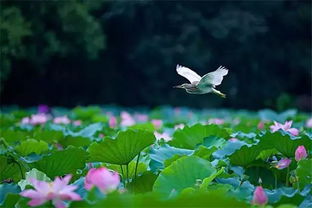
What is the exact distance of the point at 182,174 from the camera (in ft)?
4.64

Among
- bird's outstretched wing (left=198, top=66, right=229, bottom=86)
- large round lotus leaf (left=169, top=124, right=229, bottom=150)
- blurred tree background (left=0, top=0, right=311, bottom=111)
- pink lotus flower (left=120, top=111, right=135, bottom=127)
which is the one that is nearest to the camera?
bird's outstretched wing (left=198, top=66, right=229, bottom=86)

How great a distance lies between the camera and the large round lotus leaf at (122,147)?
62.6 inches

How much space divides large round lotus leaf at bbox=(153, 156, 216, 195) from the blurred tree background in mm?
9965

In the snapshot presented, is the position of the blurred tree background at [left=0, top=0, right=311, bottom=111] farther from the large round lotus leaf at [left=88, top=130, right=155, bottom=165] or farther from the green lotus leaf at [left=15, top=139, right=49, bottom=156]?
the large round lotus leaf at [left=88, top=130, right=155, bottom=165]

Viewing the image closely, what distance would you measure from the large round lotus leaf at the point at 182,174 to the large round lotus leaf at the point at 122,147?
0.69 feet

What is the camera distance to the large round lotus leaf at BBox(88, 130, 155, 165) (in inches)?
62.6

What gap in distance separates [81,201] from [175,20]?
1227 cm

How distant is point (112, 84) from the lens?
13477mm

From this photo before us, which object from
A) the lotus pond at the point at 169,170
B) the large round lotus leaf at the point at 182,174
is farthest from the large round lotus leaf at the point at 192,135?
the large round lotus leaf at the point at 182,174

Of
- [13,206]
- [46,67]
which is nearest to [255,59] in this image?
[46,67]

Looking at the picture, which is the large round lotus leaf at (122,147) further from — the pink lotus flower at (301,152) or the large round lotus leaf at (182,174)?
the pink lotus flower at (301,152)

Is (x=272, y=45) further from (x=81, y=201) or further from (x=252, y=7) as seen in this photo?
(x=81, y=201)

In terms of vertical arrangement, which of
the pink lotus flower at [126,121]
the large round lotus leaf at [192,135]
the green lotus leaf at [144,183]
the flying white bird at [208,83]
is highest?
the flying white bird at [208,83]

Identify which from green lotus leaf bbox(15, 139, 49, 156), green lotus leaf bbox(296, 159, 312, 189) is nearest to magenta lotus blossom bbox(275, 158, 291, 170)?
green lotus leaf bbox(296, 159, 312, 189)
